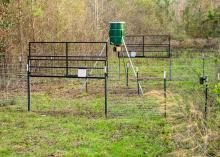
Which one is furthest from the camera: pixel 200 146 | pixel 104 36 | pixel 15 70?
pixel 104 36

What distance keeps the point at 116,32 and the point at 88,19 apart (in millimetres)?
8863

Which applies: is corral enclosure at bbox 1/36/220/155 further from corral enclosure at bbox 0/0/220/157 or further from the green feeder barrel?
the green feeder barrel

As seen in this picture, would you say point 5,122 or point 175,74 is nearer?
point 5,122

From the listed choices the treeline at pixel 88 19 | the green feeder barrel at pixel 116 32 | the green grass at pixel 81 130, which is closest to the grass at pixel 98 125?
the green grass at pixel 81 130

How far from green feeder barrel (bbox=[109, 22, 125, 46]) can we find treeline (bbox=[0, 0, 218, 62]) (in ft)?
11.4

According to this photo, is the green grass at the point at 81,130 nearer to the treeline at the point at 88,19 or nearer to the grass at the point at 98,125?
the grass at the point at 98,125

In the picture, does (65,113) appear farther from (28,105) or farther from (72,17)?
(72,17)

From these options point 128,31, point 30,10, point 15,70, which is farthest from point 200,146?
point 128,31

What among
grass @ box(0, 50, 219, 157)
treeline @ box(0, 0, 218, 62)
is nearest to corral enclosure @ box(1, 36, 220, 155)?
grass @ box(0, 50, 219, 157)

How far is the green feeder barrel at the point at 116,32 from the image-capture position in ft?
49.9

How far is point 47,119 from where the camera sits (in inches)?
447

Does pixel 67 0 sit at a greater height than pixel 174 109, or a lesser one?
greater

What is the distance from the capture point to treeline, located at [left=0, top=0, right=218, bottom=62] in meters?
17.7

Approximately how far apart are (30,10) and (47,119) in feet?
25.9
